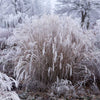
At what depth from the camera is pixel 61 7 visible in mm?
11805

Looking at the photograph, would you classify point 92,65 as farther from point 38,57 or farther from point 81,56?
point 38,57

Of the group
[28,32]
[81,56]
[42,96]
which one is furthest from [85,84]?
[28,32]

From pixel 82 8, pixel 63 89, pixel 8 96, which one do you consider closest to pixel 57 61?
pixel 63 89

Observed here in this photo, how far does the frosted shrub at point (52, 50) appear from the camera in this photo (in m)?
2.95

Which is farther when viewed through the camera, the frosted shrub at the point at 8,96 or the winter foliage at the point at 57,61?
the winter foliage at the point at 57,61

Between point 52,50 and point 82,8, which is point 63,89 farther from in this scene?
point 82,8

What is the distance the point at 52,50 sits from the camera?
296 cm

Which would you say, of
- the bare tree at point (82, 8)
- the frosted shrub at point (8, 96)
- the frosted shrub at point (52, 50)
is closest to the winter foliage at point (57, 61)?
the frosted shrub at point (52, 50)

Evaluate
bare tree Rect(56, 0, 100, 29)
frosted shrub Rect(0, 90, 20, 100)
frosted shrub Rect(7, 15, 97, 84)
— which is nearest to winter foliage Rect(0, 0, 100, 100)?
frosted shrub Rect(7, 15, 97, 84)

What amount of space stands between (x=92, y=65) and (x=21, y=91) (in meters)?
1.33

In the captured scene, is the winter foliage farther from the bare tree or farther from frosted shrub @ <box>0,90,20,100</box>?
the bare tree

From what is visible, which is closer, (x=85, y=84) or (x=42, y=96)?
(x=42, y=96)

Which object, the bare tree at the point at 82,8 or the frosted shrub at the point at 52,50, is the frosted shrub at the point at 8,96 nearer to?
the frosted shrub at the point at 52,50

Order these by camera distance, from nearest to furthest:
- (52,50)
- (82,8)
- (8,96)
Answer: (8,96) < (52,50) < (82,8)
